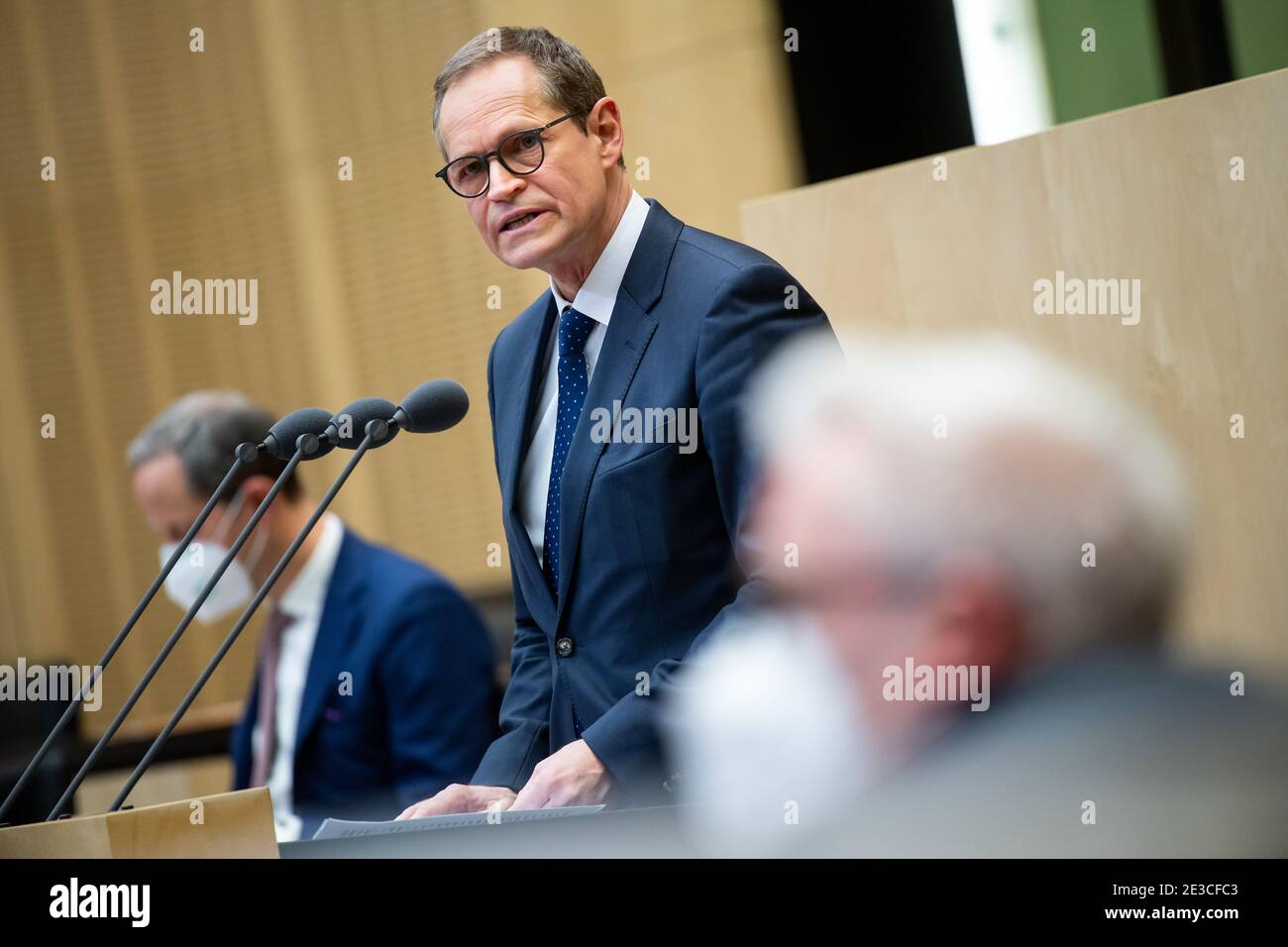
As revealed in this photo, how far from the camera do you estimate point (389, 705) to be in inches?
102

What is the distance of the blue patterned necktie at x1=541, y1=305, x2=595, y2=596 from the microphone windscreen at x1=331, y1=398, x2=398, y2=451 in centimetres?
28

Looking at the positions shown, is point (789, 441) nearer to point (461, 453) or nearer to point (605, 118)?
point (605, 118)

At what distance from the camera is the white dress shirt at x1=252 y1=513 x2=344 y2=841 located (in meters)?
2.71

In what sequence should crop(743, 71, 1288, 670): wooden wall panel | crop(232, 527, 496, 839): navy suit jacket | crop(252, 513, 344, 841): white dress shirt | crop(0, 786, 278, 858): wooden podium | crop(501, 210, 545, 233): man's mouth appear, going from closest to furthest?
crop(0, 786, 278, 858): wooden podium → crop(501, 210, 545, 233): man's mouth → crop(743, 71, 1288, 670): wooden wall panel → crop(232, 527, 496, 839): navy suit jacket → crop(252, 513, 344, 841): white dress shirt

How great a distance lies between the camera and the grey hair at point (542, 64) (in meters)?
1.76

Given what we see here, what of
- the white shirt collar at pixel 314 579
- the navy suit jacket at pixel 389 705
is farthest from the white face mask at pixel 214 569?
the navy suit jacket at pixel 389 705

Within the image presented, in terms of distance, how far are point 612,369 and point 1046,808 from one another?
91cm

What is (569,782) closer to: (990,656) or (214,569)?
(990,656)

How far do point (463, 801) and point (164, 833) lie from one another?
0.39 metres

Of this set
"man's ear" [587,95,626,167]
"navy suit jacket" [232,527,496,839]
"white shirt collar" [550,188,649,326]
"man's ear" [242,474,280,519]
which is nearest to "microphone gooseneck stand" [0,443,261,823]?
"white shirt collar" [550,188,649,326]

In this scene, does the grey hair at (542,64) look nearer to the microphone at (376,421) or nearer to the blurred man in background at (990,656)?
the microphone at (376,421)

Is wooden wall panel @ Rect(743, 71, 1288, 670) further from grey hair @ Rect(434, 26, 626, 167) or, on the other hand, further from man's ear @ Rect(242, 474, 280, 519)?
man's ear @ Rect(242, 474, 280, 519)

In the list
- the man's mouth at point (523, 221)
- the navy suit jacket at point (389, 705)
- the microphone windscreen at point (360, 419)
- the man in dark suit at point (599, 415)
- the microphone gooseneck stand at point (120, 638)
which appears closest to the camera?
the microphone gooseneck stand at point (120, 638)
